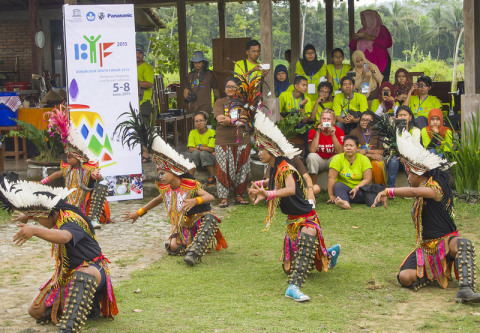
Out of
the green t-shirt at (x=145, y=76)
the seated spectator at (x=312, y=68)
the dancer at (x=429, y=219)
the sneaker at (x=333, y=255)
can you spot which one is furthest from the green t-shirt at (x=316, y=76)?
the dancer at (x=429, y=219)

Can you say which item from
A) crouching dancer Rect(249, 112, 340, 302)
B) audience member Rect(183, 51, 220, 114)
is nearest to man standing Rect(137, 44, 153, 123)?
Answer: audience member Rect(183, 51, 220, 114)

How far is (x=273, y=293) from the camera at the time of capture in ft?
19.6

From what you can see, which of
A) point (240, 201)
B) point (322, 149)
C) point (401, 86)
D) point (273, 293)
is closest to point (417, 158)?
point (273, 293)

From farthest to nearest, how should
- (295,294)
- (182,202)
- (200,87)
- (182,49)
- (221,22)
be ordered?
(221,22) → (182,49) → (200,87) → (182,202) → (295,294)

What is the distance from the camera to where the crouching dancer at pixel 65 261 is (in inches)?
195

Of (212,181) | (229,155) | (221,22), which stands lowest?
(212,181)

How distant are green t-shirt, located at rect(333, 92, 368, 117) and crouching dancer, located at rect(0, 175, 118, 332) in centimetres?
603

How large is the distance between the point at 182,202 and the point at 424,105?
5153 millimetres

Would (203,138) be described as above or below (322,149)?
above

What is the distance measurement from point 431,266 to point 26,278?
11.8ft

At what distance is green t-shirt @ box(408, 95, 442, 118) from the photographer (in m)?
10.7

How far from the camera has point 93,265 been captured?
17.3 feet

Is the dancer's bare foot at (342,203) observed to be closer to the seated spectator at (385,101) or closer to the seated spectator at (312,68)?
the seated spectator at (385,101)

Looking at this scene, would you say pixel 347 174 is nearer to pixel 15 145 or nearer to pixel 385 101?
pixel 385 101
